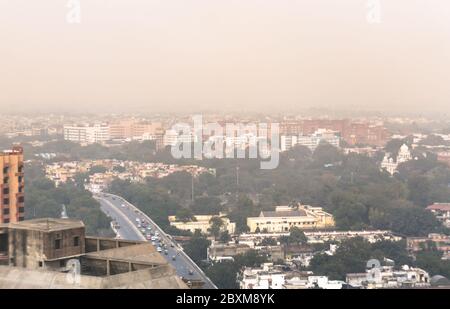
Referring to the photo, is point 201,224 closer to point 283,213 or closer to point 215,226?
point 215,226

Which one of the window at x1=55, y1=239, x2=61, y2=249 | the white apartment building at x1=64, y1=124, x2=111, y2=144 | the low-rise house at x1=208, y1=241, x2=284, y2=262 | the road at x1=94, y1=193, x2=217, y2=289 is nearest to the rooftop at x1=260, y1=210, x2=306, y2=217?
the road at x1=94, y1=193, x2=217, y2=289

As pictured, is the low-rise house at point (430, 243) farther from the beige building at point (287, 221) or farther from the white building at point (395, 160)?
the white building at point (395, 160)

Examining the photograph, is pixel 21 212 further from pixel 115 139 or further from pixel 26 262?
pixel 115 139

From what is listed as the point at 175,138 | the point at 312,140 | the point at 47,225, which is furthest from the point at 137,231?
the point at 175,138

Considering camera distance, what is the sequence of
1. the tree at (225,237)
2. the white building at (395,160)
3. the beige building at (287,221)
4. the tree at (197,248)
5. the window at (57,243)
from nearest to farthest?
1. the window at (57,243)
2. the tree at (197,248)
3. the tree at (225,237)
4. the beige building at (287,221)
5. the white building at (395,160)

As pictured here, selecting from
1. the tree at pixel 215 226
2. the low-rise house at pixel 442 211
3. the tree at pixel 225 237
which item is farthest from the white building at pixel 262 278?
the low-rise house at pixel 442 211

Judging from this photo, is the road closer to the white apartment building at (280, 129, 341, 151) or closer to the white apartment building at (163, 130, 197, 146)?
the white apartment building at (163, 130, 197, 146)
